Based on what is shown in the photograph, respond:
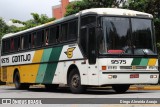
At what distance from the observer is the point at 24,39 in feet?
77.6

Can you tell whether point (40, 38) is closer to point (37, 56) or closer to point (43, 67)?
point (37, 56)

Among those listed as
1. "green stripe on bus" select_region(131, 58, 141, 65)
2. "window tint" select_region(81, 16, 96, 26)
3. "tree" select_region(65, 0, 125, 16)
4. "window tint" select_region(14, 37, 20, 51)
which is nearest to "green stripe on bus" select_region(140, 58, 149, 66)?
"green stripe on bus" select_region(131, 58, 141, 65)

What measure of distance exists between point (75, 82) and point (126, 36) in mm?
2750

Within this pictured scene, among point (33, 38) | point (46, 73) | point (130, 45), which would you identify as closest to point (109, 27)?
point (130, 45)

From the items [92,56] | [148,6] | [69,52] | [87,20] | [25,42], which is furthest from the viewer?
[148,6]

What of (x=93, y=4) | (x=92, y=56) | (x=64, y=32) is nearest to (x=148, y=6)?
(x=93, y=4)

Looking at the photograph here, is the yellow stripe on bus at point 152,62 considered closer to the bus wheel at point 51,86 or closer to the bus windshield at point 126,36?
the bus windshield at point 126,36

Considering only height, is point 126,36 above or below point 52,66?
above

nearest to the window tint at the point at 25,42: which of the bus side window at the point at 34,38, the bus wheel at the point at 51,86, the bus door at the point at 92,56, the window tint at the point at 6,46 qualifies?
the bus side window at the point at 34,38

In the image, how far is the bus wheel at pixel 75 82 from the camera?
17703mm

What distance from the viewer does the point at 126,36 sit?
17.0 metres

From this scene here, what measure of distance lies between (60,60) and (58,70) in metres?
0.51

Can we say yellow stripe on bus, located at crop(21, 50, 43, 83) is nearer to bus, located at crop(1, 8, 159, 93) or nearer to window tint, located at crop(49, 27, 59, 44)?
window tint, located at crop(49, 27, 59, 44)

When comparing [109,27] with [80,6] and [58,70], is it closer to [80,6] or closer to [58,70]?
[58,70]
